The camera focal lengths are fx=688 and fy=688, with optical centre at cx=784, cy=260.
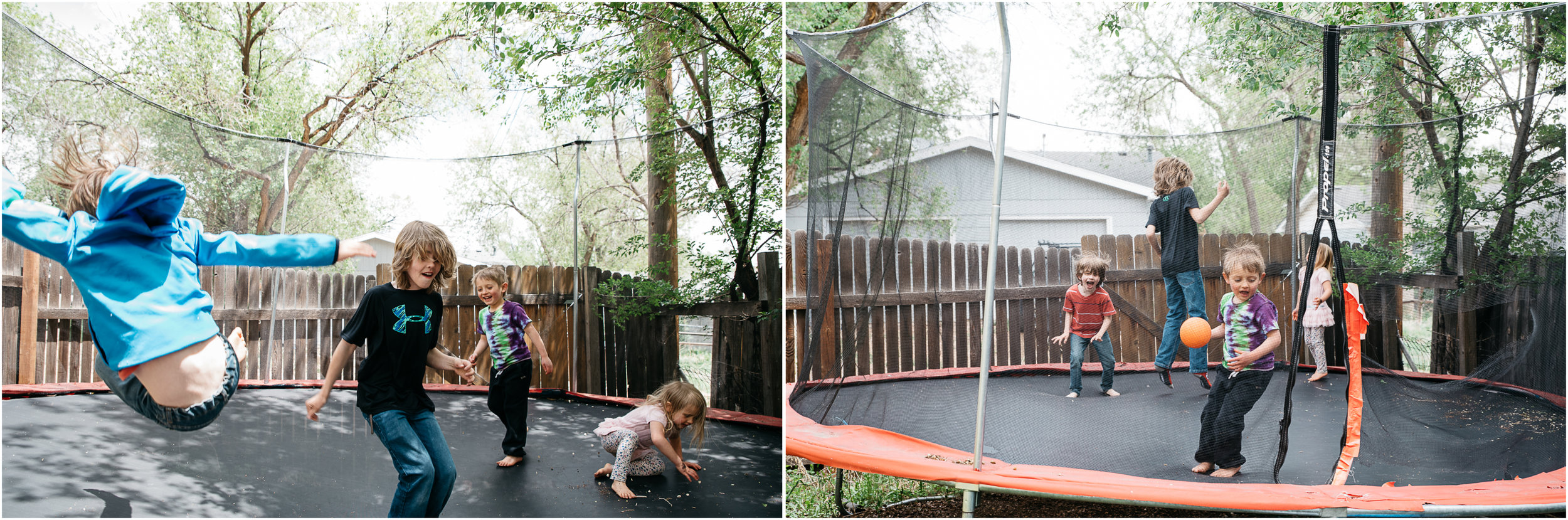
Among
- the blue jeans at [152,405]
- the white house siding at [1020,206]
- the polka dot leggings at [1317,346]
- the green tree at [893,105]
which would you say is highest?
the green tree at [893,105]

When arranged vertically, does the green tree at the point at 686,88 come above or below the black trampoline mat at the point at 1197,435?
above

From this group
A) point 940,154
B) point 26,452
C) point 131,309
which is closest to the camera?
point 131,309

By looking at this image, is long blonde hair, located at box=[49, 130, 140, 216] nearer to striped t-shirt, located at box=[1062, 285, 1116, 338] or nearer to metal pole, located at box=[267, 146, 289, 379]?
metal pole, located at box=[267, 146, 289, 379]

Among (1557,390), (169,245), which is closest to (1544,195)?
(1557,390)

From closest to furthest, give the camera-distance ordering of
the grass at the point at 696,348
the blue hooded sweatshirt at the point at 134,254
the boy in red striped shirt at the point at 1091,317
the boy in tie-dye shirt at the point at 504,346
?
the blue hooded sweatshirt at the point at 134,254, the boy in red striped shirt at the point at 1091,317, the boy in tie-dye shirt at the point at 504,346, the grass at the point at 696,348

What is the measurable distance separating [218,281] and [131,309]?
1.31 m

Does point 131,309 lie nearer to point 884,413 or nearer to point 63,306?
point 63,306

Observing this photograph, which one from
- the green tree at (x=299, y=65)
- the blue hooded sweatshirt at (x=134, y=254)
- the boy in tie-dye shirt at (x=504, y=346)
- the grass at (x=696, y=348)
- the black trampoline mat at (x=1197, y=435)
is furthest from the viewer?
the green tree at (x=299, y=65)

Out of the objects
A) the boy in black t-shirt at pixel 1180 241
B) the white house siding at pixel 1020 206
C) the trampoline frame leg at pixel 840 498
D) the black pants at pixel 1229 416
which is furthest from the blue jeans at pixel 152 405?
the black pants at pixel 1229 416

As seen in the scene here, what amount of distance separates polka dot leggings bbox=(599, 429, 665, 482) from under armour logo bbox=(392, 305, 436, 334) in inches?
29.1

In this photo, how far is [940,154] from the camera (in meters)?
2.53

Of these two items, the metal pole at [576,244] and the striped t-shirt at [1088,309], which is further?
the metal pole at [576,244]

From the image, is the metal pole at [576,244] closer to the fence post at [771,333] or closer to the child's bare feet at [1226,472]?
the fence post at [771,333]

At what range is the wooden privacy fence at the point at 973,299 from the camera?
2047mm
